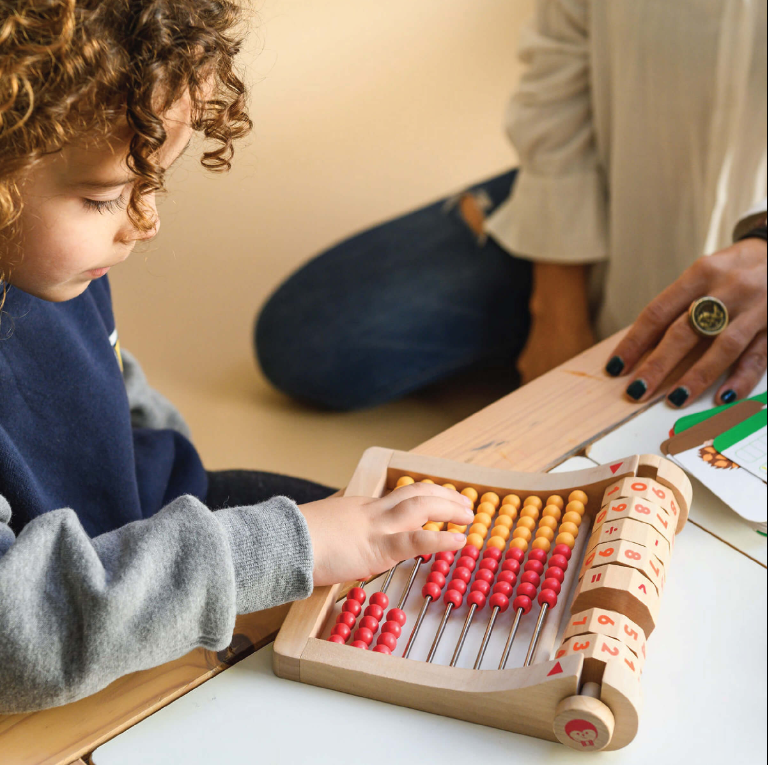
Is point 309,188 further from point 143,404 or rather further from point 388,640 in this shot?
point 388,640

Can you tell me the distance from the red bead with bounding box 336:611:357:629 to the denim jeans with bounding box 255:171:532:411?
1.00 meters

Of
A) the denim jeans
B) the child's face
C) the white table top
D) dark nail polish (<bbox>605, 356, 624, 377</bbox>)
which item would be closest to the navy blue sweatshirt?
the child's face

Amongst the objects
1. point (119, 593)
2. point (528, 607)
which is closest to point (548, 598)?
point (528, 607)

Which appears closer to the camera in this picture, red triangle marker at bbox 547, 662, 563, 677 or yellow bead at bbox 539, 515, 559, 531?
red triangle marker at bbox 547, 662, 563, 677

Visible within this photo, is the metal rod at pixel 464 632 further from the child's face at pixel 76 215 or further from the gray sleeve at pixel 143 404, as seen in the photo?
the gray sleeve at pixel 143 404

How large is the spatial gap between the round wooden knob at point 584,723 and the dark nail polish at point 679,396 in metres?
0.40

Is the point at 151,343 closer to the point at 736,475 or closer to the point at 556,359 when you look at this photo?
the point at 556,359

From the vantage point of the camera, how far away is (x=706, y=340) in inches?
34.6

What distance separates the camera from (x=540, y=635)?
57 cm

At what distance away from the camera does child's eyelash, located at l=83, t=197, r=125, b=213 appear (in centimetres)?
54

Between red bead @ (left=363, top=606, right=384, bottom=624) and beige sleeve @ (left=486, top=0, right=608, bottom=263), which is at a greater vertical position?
beige sleeve @ (left=486, top=0, right=608, bottom=263)

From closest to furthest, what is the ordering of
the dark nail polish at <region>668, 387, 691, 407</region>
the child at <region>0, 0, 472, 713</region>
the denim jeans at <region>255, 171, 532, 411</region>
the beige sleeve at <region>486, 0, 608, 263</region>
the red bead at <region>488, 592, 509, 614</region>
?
1. the child at <region>0, 0, 472, 713</region>
2. the red bead at <region>488, 592, 509, 614</region>
3. the dark nail polish at <region>668, 387, 691, 407</region>
4. the beige sleeve at <region>486, 0, 608, 263</region>
5. the denim jeans at <region>255, 171, 532, 411</region>

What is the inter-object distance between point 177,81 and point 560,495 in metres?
0.41

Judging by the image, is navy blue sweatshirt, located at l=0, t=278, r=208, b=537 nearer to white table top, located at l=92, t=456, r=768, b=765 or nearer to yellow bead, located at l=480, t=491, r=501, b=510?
white table top, located at l=92, t=456, r=768, b=765
